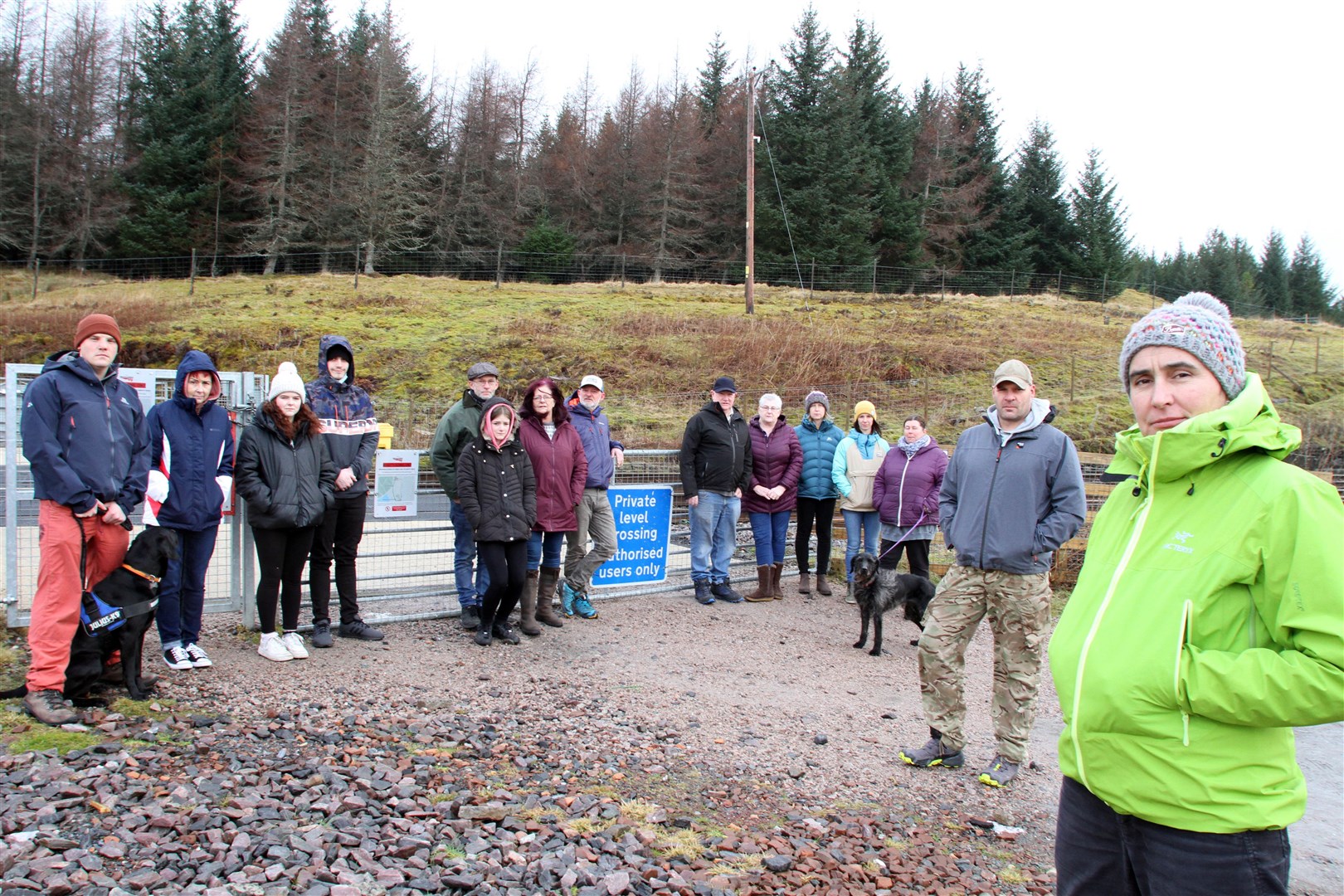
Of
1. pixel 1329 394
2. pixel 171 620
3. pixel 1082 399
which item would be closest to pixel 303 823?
pixel 171 620

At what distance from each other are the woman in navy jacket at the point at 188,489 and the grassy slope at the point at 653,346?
976cm

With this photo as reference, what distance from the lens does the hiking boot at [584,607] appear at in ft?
26.1

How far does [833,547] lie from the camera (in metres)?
10.9

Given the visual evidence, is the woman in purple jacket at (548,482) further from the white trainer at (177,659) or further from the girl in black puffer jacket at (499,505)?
the white trainer at (177,659)

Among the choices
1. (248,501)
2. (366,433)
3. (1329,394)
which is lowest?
(248,501)

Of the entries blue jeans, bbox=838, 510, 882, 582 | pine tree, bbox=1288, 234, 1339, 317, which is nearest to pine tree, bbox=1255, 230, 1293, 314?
pine tree, bbox=1288, 234, 1339, 317

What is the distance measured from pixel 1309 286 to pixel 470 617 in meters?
82.9

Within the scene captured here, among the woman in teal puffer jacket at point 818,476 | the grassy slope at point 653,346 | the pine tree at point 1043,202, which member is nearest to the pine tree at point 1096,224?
the pine tree at point 1043,202

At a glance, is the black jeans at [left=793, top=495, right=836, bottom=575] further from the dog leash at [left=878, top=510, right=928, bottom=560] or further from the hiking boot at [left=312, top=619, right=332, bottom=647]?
the hiking boot at [left=312, top=619, right=332, bottom=647]

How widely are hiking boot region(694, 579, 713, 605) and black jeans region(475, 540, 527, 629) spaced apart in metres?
2.43

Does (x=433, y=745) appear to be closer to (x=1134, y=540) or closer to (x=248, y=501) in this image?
(x=248, y=501)

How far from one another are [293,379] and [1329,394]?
2693 centimetres

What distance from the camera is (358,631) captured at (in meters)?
6.57

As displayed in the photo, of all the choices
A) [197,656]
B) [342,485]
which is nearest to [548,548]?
[342,485]
